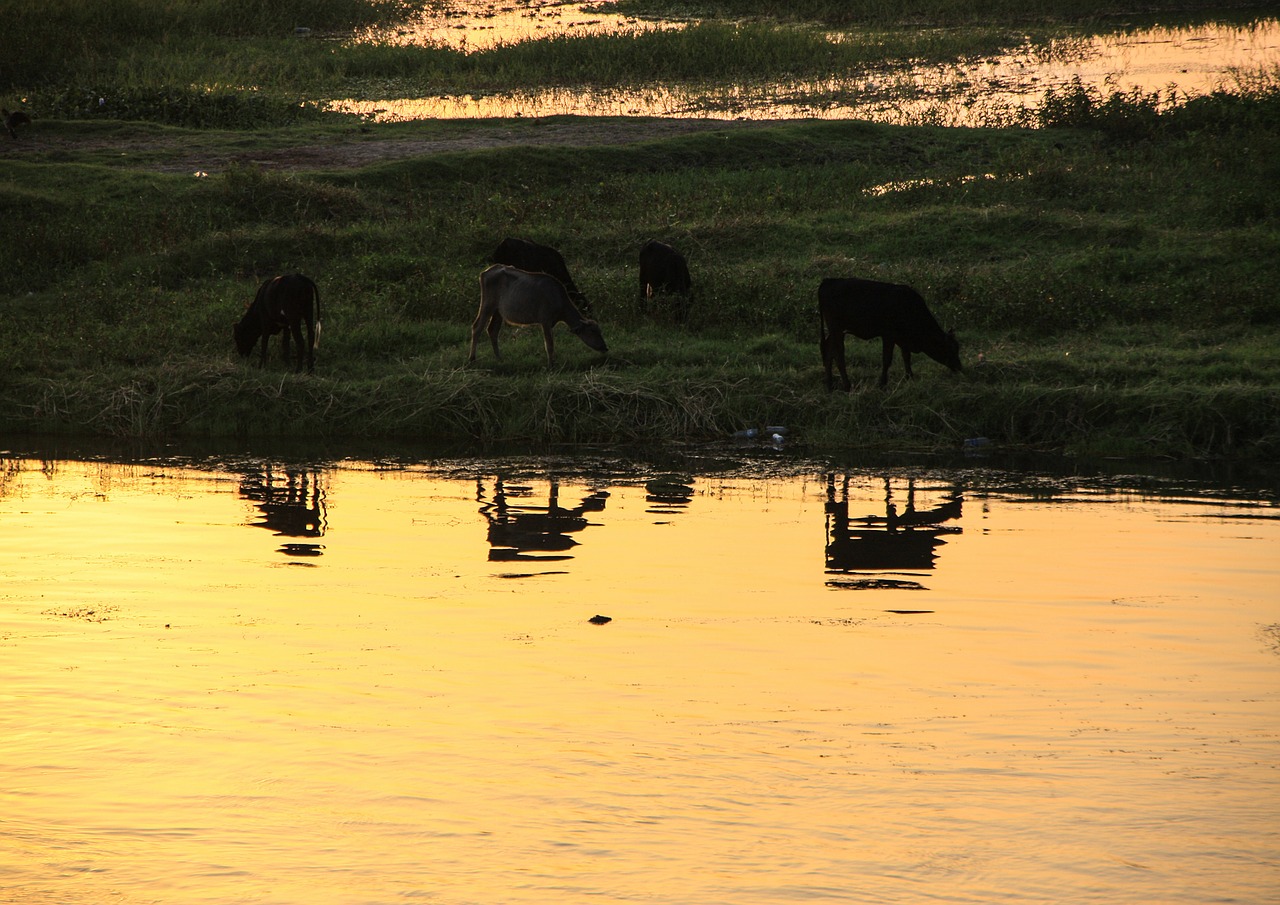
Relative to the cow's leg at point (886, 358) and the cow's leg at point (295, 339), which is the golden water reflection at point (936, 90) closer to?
the cow's leg at point (886, 358)

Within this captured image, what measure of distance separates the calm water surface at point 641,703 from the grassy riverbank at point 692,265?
278cm

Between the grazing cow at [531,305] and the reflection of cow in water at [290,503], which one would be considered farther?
the grazing cow at [531,305]

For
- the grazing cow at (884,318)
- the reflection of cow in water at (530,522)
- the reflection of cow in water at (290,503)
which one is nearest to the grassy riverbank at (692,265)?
the grazing cow at (884,318)

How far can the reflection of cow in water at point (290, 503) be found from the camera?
10.1m

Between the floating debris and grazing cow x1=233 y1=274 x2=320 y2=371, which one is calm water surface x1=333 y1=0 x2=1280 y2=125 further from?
the floating debris

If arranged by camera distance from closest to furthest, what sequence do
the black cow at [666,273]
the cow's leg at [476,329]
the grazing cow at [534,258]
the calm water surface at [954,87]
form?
the cow's leg at [476,329], the black cow at [666,273], the grazing cow at [534,258], the calm water surface at [954,87]

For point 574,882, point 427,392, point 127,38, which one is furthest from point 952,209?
point 127,38

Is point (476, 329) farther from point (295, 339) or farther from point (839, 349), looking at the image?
point (839, 349)

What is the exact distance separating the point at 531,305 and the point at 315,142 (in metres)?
10.4

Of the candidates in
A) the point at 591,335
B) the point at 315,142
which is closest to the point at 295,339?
the point at 591,335

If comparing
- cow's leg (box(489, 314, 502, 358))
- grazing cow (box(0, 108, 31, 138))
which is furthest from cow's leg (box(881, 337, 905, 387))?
grazing cow (box(0, 108, 31, 138))

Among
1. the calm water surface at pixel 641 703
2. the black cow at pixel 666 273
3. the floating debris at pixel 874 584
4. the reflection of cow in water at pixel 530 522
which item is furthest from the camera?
the black cow at pixel 666 273

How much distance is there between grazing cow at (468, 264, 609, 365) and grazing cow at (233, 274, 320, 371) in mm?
1588

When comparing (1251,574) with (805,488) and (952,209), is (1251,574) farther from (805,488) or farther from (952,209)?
(952,209)
